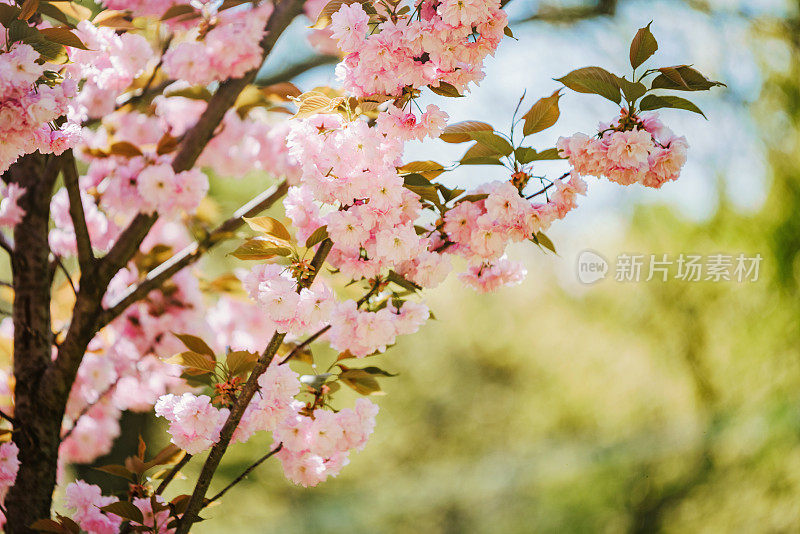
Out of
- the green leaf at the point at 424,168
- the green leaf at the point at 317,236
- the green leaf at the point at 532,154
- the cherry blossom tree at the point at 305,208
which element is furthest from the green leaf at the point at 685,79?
the green leaf at the point at 317,236

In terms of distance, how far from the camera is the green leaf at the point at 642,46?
599 millimetres

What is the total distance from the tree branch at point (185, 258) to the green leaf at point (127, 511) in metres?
0.30

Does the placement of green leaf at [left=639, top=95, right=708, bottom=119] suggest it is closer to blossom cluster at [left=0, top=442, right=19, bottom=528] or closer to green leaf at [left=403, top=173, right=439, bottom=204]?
green leaf at [left=403, top=173, right=439, bottom=204]

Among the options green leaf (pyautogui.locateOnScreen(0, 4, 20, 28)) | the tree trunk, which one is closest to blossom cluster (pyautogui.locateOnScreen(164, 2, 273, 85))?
the tree trunk

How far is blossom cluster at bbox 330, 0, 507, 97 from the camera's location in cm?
59

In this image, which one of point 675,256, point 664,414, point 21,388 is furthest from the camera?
point 664,414

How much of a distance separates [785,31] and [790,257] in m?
1.25

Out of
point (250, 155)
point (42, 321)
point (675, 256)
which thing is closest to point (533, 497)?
point (675, 256)

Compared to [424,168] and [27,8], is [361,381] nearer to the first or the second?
[424,168]

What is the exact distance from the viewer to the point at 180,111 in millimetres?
1482

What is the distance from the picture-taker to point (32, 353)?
0.94 meters

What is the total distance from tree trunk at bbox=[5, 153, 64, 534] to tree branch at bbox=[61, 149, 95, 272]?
8 centimetres

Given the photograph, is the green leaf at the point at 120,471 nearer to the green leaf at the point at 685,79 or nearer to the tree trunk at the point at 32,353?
the tree trunk at the point at 32,353

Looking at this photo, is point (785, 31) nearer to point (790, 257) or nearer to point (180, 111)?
point (790, 257)
